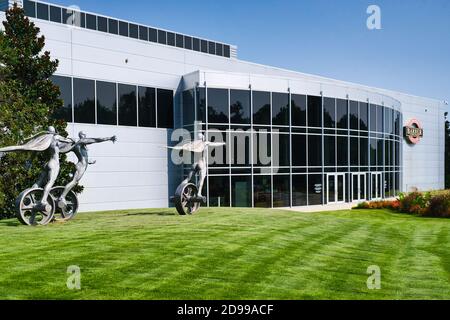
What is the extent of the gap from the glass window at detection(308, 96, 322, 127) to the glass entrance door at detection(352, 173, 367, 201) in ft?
19.6

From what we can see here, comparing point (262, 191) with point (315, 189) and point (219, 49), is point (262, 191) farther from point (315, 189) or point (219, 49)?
point (219, 49)

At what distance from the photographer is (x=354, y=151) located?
119ft

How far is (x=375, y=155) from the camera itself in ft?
127

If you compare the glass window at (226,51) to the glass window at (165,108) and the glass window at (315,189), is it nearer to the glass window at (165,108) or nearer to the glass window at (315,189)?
the glass window at (165,108)

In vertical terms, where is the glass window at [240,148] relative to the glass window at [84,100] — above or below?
below

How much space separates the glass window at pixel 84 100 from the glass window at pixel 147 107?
10.7 feet

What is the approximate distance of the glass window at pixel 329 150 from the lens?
33.8 meters

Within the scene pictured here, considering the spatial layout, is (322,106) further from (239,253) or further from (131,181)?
(239,253)

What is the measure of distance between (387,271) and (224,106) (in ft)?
66.0

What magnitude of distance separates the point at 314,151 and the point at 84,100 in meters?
16.1

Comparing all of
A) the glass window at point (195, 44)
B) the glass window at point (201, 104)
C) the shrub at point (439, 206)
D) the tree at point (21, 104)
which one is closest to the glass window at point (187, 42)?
the glass window at point (195, 44)

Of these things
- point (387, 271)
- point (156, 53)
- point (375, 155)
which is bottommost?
point (387, 271)

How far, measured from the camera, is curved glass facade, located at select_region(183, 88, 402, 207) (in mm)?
29047
